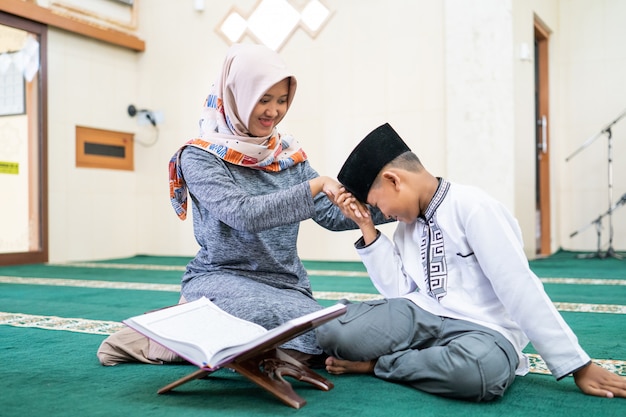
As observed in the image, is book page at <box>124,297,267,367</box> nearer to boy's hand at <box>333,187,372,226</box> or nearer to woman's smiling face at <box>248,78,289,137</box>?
boy's hand at <box>333,187,372,226</box>

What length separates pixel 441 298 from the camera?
165 cm

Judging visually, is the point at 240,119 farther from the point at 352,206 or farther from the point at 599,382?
the point at 599,382

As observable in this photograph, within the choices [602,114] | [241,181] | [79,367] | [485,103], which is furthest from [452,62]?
[79,367]

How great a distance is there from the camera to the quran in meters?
1.36

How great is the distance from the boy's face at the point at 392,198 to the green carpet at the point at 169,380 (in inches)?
16.8

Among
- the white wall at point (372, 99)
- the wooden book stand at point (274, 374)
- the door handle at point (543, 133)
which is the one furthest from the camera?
the door handle at point (543, 133)

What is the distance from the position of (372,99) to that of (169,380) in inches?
172

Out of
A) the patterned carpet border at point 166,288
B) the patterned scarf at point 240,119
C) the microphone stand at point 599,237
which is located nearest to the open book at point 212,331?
the patterned scarf at point 240,119

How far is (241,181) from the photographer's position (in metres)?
1.93

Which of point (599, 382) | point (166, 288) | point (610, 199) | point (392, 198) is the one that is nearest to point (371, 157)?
point (392, 198)

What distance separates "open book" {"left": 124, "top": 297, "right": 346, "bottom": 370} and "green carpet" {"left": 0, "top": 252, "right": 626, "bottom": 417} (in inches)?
5.2

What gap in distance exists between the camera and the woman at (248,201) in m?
1.73

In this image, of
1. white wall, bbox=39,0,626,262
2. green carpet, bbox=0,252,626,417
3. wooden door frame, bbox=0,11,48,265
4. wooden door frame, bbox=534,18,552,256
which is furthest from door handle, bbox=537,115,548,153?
wooden door frame, bbox=0,11,48,265

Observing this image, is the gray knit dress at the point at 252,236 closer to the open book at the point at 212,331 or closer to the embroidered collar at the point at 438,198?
the open book at the point at 212,331
